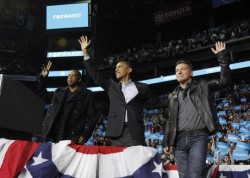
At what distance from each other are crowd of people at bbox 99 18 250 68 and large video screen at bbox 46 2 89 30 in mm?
4488

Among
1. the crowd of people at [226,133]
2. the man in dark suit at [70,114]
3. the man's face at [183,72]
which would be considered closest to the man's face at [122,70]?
the man in dark suit at [70,114]

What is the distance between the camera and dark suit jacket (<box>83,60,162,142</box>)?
393 centimetres

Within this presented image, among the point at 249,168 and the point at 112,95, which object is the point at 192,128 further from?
the point at 249,168

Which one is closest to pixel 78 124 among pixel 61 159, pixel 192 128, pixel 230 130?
pixel 61 159

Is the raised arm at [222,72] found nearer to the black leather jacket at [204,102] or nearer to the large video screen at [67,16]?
the black leather jacket at [204,102]

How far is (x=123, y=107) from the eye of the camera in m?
4.03

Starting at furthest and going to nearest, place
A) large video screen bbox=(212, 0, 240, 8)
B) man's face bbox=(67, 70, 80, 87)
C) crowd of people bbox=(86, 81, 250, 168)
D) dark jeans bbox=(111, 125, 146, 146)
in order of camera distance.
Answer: large video screen bbox=(212, 0, 240, 8), crowd of people bbox=(86, 81, 250, 168), man's face bbox=(67, 70, 80, 87), dark jeans bbox=(111, 125, 146, 146)

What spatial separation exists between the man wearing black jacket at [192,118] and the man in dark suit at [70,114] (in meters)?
1.14

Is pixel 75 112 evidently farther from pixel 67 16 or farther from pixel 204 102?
pixel 67 16

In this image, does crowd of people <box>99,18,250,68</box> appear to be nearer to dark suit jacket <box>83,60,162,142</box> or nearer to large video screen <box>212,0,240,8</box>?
large video screen <box>212,0,240,8</box>

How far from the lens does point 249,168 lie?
466 cm

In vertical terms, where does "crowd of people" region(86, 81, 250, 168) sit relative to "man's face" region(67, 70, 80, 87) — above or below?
below

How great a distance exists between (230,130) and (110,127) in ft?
32.7

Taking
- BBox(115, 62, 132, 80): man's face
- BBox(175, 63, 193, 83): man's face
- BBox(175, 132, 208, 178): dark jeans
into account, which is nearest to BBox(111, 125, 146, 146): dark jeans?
BBox(175, 132, 208, 178): dark jeans
